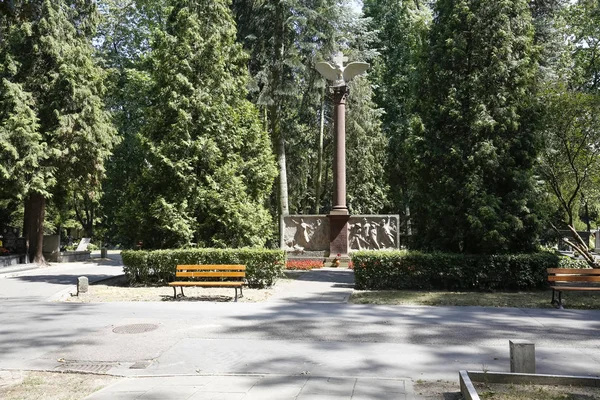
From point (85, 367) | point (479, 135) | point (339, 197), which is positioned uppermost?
point (479, 135)

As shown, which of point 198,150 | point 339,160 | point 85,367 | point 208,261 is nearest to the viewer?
point 85,367

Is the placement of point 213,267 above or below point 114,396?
above

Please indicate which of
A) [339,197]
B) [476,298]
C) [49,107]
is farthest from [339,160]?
[49,107]

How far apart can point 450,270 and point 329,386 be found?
926 cm

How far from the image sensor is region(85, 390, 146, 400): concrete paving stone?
5.68 metres

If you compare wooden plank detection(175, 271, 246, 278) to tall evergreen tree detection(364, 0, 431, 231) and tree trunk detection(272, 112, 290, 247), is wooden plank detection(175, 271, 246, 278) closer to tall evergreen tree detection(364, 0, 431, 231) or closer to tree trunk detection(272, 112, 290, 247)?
tree trunk detection(272, 112, 290, 247)

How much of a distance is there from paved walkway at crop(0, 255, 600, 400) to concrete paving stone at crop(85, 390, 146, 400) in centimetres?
4

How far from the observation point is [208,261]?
15609mm

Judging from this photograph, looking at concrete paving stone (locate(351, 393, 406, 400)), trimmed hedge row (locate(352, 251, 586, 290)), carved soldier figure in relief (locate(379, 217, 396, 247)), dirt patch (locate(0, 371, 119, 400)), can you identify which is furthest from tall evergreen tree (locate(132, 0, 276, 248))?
concrete paving stone (locate(351, 393, 406, 400))

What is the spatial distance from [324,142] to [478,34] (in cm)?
1830

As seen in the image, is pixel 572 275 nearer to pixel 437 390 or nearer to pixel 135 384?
pixel 437 390

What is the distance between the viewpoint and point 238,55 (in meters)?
19.7

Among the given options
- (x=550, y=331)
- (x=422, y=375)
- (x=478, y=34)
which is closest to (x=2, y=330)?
(x=422, y=375)

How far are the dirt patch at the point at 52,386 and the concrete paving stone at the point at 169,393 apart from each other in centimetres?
73
